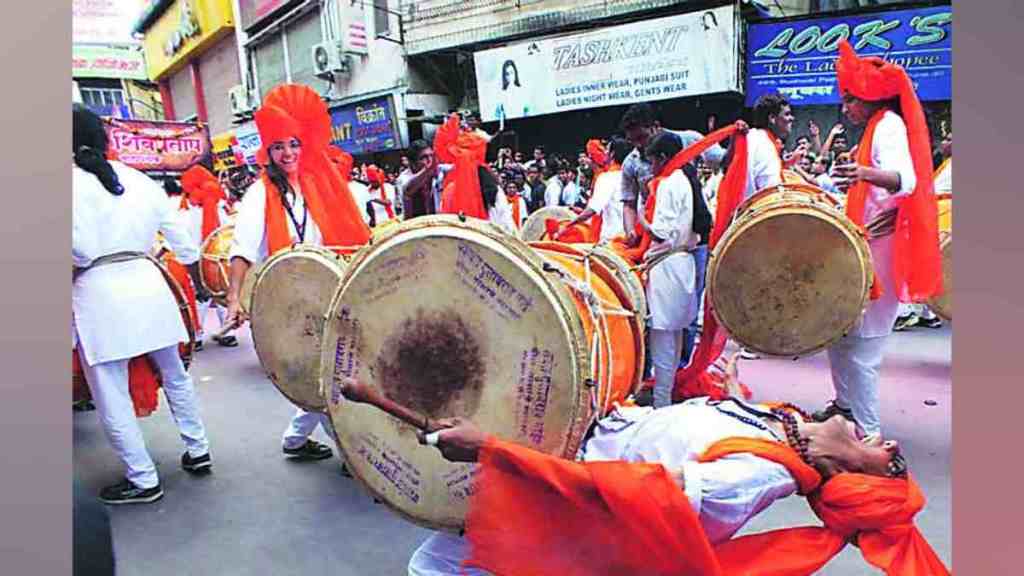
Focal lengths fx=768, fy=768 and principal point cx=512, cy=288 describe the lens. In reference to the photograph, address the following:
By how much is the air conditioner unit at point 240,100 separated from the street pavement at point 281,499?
189cm

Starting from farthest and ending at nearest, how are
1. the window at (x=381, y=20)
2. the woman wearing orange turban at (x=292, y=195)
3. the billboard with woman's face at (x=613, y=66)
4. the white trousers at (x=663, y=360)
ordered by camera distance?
1. the window at (x=381, y=20)
2. the billboard with woman's face at (x=613, y=66)
3. the white trousers at (x=663, y=360)
4. the woman wearing orange turban at (x=292, y=195)

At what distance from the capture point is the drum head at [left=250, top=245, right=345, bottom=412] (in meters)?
→ 2.84

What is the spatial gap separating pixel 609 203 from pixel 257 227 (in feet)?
10.2

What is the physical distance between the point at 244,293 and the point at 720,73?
8435 mm

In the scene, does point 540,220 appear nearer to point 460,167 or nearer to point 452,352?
point 460,167

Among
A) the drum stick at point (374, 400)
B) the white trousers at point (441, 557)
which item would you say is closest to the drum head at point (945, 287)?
the white trousers at point (441, 557)

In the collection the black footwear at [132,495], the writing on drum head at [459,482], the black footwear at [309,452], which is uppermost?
the writing on drum head at [459,482]

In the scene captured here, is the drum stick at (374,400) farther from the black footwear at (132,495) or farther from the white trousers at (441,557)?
the black footwear at (132,495)

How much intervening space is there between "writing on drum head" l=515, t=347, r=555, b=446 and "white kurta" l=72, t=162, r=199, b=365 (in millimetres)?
1948

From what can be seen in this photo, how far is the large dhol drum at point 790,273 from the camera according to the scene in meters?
3.06

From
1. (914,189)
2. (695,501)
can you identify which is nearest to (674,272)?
(914,189)

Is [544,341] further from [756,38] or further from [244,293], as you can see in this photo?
[756,38]

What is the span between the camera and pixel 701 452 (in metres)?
1.50

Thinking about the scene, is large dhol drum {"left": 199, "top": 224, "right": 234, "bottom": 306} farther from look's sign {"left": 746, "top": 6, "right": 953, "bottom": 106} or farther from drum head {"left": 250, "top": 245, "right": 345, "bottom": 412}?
look's sign {"left": 746, "top": 6, "right": 953, "bottom": 106}
